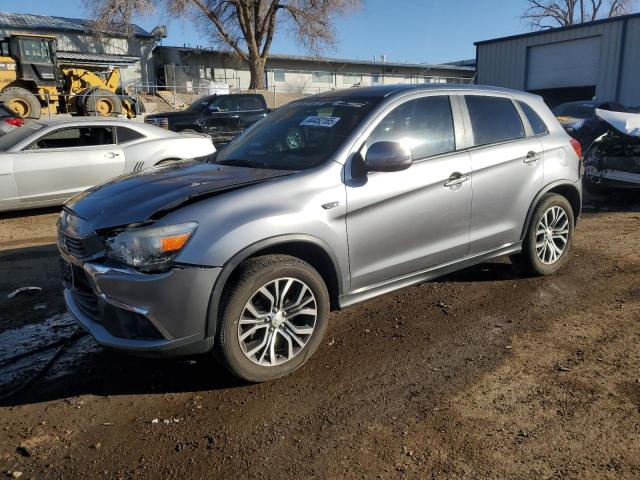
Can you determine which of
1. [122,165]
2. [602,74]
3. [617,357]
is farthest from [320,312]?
[602,74]

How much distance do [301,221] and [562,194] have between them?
3.07 meters

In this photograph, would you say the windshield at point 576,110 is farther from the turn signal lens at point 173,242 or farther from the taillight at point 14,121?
the taillight at point 14,121

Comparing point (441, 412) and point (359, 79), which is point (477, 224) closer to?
point (441, 412)

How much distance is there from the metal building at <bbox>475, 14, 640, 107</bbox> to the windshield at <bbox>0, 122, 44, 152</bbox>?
24.3 meters

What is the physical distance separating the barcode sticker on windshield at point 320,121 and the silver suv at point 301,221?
0.01m

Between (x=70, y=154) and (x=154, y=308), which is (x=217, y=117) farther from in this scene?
(x=154, y=308)

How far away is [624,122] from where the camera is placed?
26.5ft

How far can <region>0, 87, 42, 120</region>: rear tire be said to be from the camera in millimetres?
19141

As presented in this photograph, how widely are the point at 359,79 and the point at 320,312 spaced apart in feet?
158

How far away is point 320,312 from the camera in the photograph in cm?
346

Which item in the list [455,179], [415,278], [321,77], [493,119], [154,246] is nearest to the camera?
[154,246]

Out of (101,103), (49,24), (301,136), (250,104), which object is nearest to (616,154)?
(301,136)

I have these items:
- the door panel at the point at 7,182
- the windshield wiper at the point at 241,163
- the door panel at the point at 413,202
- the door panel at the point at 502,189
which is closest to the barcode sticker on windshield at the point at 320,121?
the door panel at the point at 413,202

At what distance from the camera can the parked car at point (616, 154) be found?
7.99 m
